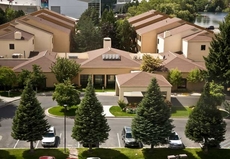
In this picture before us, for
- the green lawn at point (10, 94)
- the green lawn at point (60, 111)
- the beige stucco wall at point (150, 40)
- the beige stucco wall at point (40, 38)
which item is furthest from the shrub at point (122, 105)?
the beige stucco wall at point (150, 40)

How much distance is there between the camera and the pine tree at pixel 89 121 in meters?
34.5

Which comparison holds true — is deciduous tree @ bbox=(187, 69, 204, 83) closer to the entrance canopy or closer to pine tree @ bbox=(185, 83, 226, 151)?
the entrance canopy

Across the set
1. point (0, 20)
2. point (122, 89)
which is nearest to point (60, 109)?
point (122, 89)

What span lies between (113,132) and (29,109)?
10.5 metres

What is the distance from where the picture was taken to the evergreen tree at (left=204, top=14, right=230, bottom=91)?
54.6m

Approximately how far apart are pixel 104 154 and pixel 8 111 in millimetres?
17043

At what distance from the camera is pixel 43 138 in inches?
1492

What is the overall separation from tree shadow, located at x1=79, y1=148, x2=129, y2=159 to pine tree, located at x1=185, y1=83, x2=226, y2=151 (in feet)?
22.8

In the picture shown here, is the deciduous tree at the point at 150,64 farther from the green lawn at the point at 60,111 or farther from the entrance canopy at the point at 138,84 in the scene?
the green lawn at the point at 60,111

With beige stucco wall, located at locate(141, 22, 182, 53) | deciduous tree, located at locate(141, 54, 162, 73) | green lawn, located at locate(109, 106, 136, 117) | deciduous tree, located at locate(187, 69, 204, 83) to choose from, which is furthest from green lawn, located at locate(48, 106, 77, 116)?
beige stucco wall, located at locate(141, 22, 182, 53)

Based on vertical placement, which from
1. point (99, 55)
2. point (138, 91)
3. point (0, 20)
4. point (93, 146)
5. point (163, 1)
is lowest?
point (93, 146)

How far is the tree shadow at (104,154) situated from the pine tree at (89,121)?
127cm

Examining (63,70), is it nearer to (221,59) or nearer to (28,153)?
(28,153)

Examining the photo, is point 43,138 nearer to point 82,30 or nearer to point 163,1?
point 82,30
